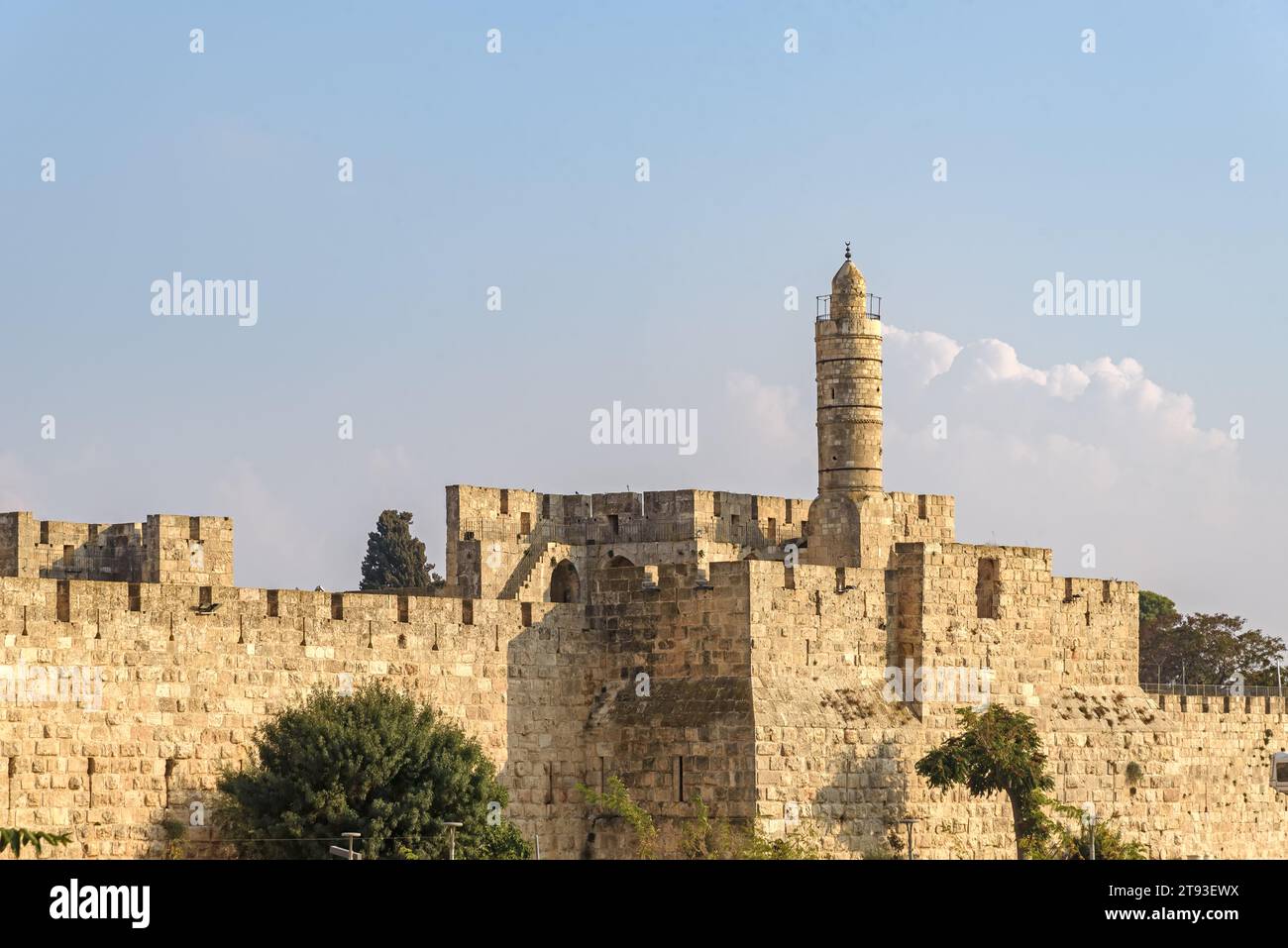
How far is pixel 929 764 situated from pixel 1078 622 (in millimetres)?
4653

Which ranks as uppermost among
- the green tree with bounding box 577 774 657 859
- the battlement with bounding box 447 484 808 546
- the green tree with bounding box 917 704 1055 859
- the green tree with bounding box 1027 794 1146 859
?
the battlement with bounding box 447 484 808 546

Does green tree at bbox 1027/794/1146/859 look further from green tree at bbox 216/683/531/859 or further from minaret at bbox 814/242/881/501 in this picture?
green tree at bbox 216/683/531/859

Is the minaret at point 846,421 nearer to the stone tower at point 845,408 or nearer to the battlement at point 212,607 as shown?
the stone tower at point 845,408

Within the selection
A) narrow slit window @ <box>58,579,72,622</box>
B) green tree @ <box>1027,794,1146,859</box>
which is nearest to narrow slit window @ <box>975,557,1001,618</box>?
green tree @ <box>1027,794,1146,859</box>

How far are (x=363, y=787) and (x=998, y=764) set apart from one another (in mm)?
9113

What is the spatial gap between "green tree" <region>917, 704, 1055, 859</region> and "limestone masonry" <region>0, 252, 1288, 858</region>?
1.04 ft

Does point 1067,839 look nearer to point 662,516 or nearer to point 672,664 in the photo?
point 672,664

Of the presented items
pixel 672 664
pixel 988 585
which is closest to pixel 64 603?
pixel 672 664

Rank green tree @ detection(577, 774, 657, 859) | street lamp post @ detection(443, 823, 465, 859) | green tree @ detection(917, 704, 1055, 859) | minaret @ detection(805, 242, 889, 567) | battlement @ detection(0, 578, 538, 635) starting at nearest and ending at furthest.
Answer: battlement @ detection(0, 578, 538, 635)
street lamp post @ detection(443, 823, 465, 859)
green tree @ detection(577, 774, 657, 859)
green tree @ detection(917, 704, 1055, 859)
minaret @ detection(805, 242, 889, 567)

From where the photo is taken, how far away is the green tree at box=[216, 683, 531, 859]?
2975cm

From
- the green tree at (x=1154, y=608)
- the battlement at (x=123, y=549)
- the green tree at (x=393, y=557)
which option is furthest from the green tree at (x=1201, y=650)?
the battlement at (x=123, y=549)

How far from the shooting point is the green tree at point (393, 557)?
65.9 m
